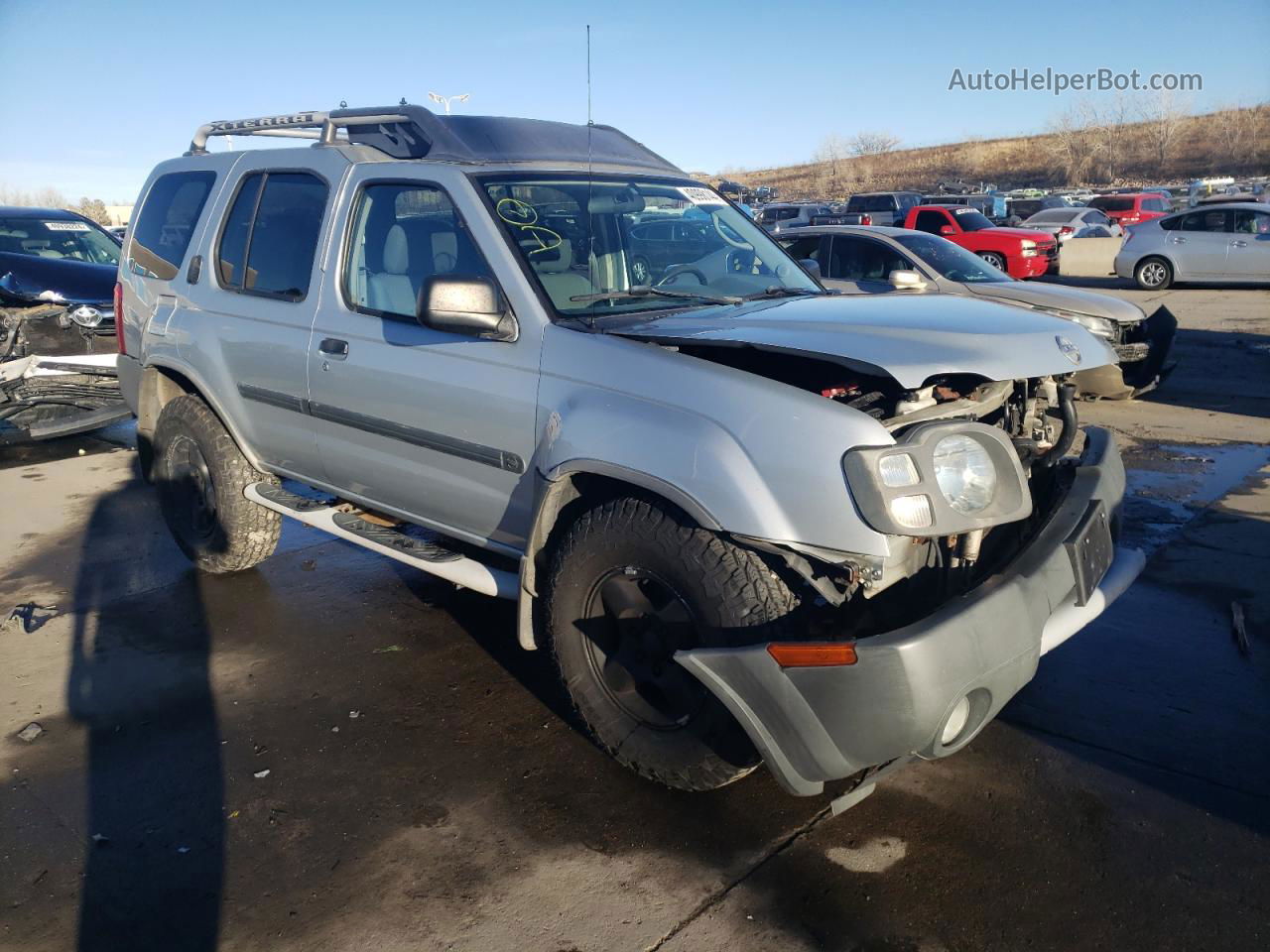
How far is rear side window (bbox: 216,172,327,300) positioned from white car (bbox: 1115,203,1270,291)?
1840 centimetres

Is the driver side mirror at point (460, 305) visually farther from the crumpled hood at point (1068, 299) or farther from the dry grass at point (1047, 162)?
the dry grass at point (1047, 162)

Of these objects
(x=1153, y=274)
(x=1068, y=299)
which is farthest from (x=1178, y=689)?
(x=1153, y=274)

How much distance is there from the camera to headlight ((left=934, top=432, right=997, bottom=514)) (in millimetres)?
2812

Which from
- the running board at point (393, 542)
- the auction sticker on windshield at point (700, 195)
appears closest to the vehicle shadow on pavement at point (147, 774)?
the running board at point (393, 542)

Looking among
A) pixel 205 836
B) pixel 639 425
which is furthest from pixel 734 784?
pixel 205 836

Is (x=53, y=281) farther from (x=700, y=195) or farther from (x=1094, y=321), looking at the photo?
(x=1094, y=321)

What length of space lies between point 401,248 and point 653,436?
1621mm

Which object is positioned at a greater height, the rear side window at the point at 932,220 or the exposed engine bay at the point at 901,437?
the rear side window at the point at 932,220

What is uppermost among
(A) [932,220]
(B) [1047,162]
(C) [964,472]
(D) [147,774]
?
(B) [1047,162]

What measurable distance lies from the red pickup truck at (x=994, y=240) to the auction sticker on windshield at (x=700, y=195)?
1660cm

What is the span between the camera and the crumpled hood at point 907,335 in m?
2.85

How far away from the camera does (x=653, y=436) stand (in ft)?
9.81

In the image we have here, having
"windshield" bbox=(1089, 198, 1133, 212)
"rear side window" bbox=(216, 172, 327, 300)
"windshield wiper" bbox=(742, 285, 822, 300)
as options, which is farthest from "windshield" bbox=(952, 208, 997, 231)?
"rear side window" bbox=(216, 172, 327, 300)

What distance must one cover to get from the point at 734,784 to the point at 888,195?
27.7 m
